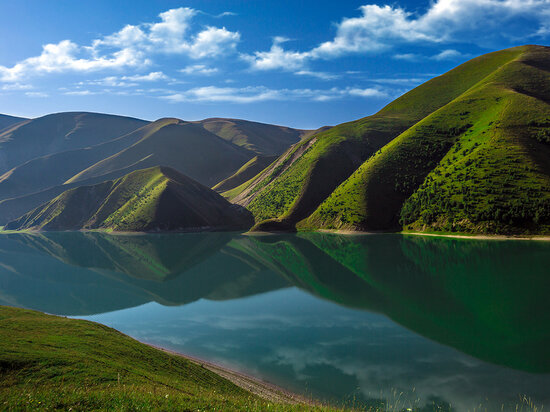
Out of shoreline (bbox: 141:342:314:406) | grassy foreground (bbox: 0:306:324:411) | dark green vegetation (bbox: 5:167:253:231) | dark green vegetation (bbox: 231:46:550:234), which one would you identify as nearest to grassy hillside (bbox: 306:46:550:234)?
dark green vegetation (bbox: 231:46:550:234)

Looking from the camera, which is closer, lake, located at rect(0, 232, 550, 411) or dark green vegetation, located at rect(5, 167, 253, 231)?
lake, located at rect(0, 232, 550, 411)

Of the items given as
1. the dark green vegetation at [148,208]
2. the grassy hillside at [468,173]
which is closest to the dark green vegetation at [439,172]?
the grassy hillside at [468,173]

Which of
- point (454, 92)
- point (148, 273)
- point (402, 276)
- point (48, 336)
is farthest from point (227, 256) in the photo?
point (454, 92)

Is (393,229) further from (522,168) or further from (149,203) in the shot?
(149,203)

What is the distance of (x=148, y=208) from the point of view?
155750mm

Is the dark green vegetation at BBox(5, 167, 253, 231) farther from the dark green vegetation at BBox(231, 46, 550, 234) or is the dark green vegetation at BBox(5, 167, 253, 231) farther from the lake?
the lake

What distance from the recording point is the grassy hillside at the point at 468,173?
285ft

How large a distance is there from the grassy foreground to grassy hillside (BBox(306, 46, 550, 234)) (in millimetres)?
84675

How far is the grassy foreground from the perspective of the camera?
13234 millimetres

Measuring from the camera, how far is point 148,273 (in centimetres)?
7375

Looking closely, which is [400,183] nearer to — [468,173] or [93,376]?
[468,173]

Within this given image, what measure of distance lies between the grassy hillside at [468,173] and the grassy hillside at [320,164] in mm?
13126

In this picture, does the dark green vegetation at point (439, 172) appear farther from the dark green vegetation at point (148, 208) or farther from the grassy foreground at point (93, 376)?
the grassy foreground at point (93, 376)

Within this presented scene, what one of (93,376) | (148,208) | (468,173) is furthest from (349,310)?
(148,208)
